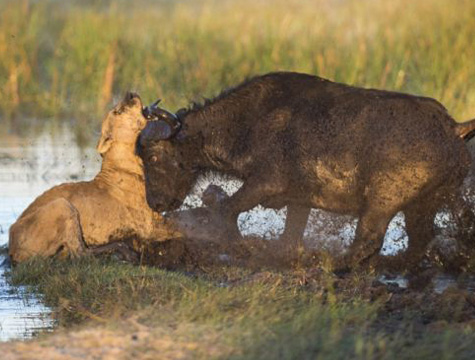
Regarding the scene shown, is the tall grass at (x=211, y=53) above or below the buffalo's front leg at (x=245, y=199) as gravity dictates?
above

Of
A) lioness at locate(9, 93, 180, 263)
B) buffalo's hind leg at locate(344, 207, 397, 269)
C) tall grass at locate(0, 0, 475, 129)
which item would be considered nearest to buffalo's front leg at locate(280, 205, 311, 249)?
buffalo's hind leg at locate(344, 207, 397, 269)

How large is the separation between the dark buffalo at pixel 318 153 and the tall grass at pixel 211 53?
7.33 meters

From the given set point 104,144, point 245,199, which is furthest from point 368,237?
point 104,144

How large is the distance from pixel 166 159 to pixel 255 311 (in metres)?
3.99

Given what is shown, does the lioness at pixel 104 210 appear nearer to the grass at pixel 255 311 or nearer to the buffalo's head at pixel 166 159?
the buffalo's head at pixel 166 159

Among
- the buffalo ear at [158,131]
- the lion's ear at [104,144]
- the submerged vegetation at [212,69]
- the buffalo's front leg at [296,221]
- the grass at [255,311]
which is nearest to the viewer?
the grass at [255,311]

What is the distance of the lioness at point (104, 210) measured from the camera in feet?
33.1

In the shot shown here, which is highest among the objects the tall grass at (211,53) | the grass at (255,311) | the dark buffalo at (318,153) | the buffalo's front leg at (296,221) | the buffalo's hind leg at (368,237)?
the tall grass at (211,53)

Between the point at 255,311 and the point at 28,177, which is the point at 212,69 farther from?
the point at 255,311

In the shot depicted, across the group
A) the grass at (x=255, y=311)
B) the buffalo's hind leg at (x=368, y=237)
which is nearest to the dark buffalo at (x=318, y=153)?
the buffalo's hind leg at (x=368, y=237)

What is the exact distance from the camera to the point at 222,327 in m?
7.07

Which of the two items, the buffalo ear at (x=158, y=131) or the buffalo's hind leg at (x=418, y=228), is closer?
the buffalo's hind leg at (x=418, y=228)

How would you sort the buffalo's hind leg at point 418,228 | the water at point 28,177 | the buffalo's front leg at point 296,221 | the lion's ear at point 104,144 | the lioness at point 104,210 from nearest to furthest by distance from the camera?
the water at point 28,177 < the lioness at point 104,210 < the buffalo's hind leg at point 418,228 < the lion's ear at point 104,144 < the buffalo's front leg at point 296,221

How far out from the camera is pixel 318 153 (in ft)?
35.0
